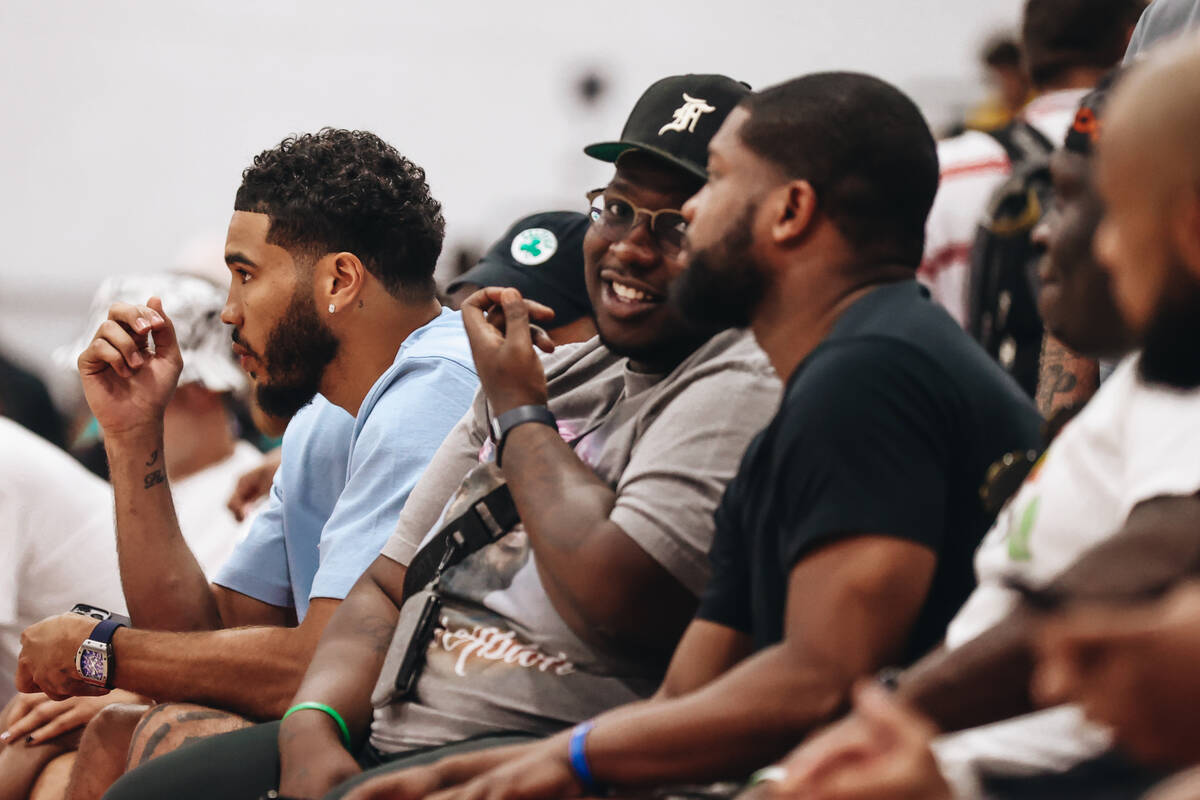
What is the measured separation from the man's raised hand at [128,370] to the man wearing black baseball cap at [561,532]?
916mm

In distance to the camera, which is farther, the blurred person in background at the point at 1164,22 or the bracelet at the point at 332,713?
the blurred person in background at the point at 1164,22

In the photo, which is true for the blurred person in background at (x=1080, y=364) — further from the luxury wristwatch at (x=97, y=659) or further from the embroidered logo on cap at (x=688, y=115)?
the luxury wristwatch at (x=97, y=659)

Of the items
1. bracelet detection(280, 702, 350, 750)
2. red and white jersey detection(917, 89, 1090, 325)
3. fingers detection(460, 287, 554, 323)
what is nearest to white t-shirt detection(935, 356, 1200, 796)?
fingers detection(460, 287, 554, 323)

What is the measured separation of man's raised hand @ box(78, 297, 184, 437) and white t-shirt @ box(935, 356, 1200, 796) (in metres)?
2.12

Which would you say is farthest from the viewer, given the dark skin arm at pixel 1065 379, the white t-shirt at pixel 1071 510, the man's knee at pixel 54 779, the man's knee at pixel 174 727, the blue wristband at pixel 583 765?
the man's knee at pixel 54 779

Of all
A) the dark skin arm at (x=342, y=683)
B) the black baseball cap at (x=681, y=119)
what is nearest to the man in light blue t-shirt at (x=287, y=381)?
the dark skin arm at (x=342, y=683)

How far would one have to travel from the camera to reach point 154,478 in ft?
10.4

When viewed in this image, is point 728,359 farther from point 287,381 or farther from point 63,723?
point 63,723

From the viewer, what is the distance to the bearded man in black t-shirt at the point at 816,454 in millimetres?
1564

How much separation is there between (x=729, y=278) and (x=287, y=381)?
1468 millimetres

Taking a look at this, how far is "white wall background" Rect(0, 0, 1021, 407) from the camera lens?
24.3ft

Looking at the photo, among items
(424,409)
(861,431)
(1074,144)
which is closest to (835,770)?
(861,431)

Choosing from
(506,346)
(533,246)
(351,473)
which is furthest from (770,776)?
(533,246)

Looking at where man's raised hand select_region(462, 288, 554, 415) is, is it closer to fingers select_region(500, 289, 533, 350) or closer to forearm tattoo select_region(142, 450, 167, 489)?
fingers select_region(500, 289, 533, 350)
